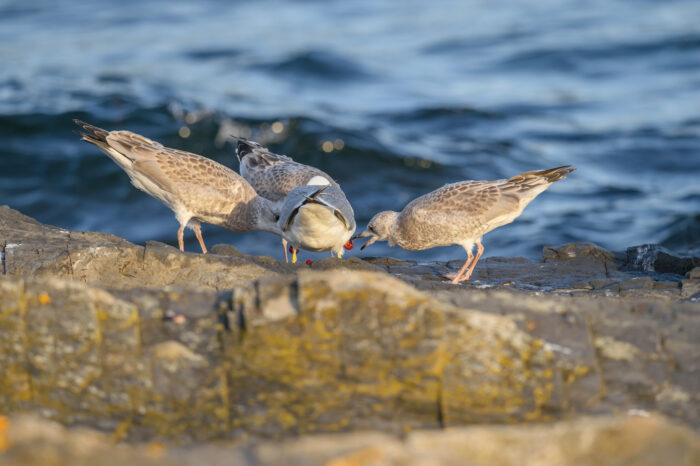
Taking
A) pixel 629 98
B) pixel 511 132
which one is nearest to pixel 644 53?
pixel 629 98

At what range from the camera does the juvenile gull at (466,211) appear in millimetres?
8023

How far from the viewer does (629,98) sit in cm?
1959

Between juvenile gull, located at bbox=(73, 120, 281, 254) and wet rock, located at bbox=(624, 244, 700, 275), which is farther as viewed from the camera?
juvenile gull, located at bbox=(73, 120, 281, 254)

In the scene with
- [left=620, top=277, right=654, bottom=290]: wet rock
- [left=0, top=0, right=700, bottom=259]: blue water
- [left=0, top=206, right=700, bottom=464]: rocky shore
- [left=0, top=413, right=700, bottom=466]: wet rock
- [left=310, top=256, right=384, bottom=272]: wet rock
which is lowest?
[left=0, top=0, right=700, bottom=259]: blue water

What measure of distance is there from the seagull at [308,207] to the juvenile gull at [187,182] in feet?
1.50

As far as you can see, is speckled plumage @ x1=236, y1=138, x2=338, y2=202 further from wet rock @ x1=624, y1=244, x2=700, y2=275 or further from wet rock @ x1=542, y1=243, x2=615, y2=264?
wet rock @ x1=624, y1=244, x2=700, y2=275

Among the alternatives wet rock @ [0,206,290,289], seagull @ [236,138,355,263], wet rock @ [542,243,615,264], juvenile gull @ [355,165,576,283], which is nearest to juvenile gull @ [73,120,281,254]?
seagull @ [236,138,355,263]

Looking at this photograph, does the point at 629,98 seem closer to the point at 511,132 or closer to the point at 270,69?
the point at 511,132

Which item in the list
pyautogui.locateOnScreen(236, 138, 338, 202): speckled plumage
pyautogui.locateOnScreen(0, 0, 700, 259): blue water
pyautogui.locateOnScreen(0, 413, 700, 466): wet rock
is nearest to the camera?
pyautogui.locateOnScreen(0, 413, 700, 466): wet rock

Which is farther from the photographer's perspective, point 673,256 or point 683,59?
point 683,59

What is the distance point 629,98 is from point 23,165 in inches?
534

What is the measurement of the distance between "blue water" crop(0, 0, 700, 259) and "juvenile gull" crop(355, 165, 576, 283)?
372 cm

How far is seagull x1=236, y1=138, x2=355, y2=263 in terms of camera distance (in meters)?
7.58

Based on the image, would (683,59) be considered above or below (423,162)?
above
